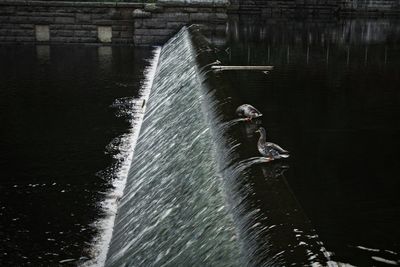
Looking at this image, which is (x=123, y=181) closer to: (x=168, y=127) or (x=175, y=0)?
(x=168, y=127)

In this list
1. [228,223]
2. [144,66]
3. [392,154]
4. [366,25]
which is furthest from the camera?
[366,25]

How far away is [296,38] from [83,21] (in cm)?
720

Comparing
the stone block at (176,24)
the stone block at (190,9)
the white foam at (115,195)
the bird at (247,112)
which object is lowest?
the white foam at (115,195)

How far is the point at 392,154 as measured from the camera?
7.67m

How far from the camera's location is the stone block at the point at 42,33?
68.1ft

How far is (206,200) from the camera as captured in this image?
527cm

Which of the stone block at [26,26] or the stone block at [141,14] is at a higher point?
the stone block at [141,14]

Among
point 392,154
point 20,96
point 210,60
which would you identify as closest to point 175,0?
point 20,96

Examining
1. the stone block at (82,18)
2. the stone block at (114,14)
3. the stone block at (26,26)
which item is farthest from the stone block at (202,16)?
the stone block at (26,26)

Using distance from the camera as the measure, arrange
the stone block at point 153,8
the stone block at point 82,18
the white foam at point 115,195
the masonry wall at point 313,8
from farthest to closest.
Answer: the masonry wall at point 313,8 < the stone block at point 82,18 < the stone block at point 153,8 < the white foam at point 115,195

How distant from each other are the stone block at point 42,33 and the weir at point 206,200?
1250 centimetres

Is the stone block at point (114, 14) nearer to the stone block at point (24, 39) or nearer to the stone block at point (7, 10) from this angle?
the stone block at point (24, 39)

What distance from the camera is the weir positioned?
399cm

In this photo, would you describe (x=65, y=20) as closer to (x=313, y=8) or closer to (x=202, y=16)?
(x=202, y=16)
